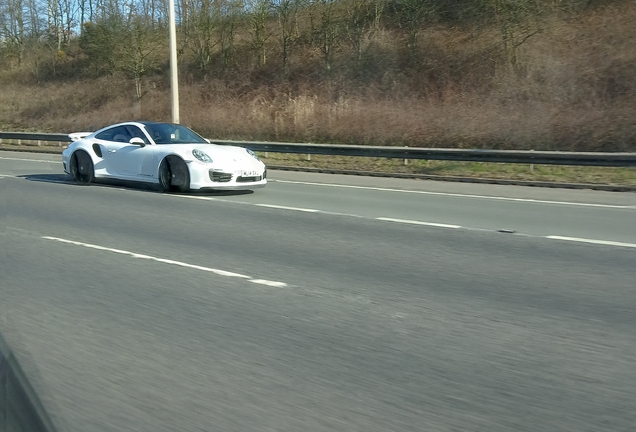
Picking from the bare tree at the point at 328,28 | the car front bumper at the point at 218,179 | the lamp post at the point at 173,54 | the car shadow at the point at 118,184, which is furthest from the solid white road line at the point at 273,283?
the bare tree at the point at 328,28

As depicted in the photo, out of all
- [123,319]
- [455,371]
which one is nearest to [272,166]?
[123,319]

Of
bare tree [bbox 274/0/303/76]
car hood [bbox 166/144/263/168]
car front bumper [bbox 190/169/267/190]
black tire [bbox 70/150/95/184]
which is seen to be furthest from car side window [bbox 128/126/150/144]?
bare tree [bbox 274/0/303/76]

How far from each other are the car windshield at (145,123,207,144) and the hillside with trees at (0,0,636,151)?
11544 mm

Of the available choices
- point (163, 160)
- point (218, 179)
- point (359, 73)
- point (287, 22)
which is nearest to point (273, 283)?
point (218, 179)

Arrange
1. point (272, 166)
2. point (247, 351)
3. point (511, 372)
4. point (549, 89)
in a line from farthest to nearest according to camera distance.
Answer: point (549, 89) → point (272, 166) → point (247, 351) → point (511, 372)

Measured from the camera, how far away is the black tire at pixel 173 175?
13.7 m

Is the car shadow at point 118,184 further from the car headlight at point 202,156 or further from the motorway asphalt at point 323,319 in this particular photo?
the motorway asphalt at point 323,319

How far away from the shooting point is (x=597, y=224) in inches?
424

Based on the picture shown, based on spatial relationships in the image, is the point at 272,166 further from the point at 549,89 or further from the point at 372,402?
the point at 372,402

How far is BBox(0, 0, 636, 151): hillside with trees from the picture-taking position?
82.8ft

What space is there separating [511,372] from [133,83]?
45615 millimetres

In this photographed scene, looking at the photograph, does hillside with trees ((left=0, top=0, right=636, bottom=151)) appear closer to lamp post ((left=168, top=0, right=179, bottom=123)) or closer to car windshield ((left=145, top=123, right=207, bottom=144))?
lamp post ((left=168, top=0, right=179, bottom=123))

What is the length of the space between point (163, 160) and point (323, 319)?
351 inches

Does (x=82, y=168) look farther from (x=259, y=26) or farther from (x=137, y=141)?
(x=259, y=26)
